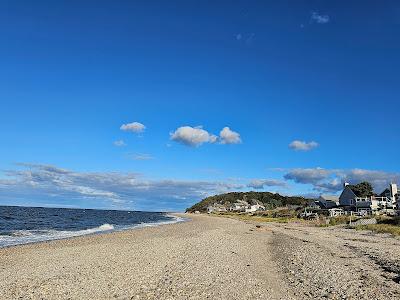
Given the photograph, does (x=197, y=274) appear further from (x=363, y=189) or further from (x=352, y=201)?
(x=363, y=189)

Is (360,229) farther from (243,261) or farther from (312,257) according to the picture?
(243,261)

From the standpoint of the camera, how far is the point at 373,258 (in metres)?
23.6

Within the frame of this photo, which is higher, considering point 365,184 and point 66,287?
point 365,184

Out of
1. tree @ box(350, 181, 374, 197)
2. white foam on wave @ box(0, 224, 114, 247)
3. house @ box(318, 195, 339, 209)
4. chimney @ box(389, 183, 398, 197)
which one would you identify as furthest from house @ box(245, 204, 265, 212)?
white foam on wave @ box(0, 224, 114, 247)

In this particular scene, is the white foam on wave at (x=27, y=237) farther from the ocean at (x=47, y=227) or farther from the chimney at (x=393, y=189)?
the chimney at (x=393, y=189)

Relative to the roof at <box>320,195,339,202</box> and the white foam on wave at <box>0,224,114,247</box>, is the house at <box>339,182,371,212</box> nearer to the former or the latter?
the roof at <box>320,195,339,202</box>

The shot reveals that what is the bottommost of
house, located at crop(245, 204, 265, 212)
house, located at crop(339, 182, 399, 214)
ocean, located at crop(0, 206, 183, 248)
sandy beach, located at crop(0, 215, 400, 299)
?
ocean, located at crop(0, 206, 183, 248)

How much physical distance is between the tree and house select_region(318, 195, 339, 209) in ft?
32.3

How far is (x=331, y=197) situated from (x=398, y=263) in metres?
108

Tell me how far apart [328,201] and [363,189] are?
15013mm

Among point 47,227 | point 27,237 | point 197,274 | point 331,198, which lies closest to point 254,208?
point 331,198

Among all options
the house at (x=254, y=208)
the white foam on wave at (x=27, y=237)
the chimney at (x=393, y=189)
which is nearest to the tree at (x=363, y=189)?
the chimney at (x=393, y=189)

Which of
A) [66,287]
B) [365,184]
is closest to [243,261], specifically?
[66,287]

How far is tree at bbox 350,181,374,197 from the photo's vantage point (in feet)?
349
